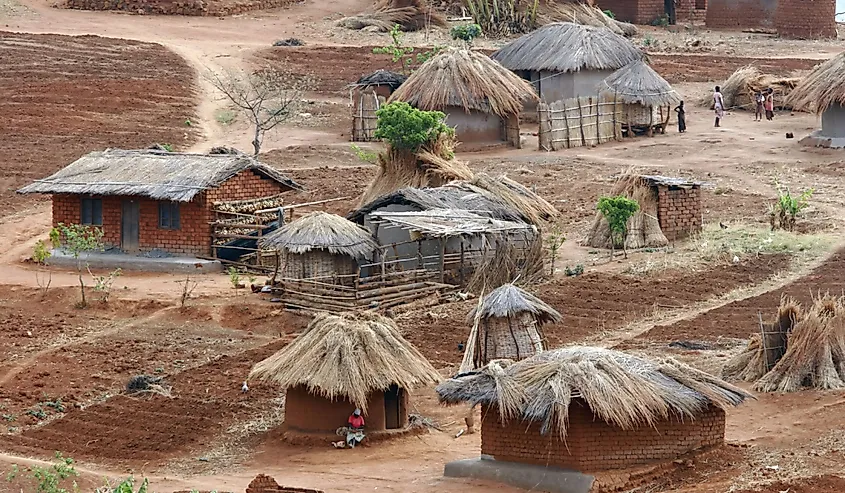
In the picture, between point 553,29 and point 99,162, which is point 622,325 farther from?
point 553,29

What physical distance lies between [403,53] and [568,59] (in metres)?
6.00

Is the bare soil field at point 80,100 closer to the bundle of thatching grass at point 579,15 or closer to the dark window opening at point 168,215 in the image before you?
the dark window opening at point 168,215

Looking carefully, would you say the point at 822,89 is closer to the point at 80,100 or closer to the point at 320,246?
the point at 320,246

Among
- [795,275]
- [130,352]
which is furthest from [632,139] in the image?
[130,352]

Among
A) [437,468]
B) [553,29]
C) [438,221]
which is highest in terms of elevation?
[553,29]

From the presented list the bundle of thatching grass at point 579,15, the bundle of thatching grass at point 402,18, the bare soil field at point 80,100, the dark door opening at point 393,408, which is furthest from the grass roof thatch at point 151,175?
the bundle of thatching grass at point 402,18

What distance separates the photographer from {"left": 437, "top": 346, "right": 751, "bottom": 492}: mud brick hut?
1877cm

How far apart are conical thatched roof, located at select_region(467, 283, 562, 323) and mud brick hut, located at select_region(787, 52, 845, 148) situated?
15708mm

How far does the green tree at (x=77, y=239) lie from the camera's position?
98.2 feet

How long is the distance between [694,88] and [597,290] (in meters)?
18.6

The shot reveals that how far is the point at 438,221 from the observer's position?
28.9 meters

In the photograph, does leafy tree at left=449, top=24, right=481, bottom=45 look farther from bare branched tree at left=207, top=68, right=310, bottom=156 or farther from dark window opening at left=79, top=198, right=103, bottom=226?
dark window opening at left=79, top=198, right=103, bottom=226

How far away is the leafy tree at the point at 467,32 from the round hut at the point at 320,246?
785 inches

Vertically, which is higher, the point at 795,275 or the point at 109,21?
→ the point at 109,21
